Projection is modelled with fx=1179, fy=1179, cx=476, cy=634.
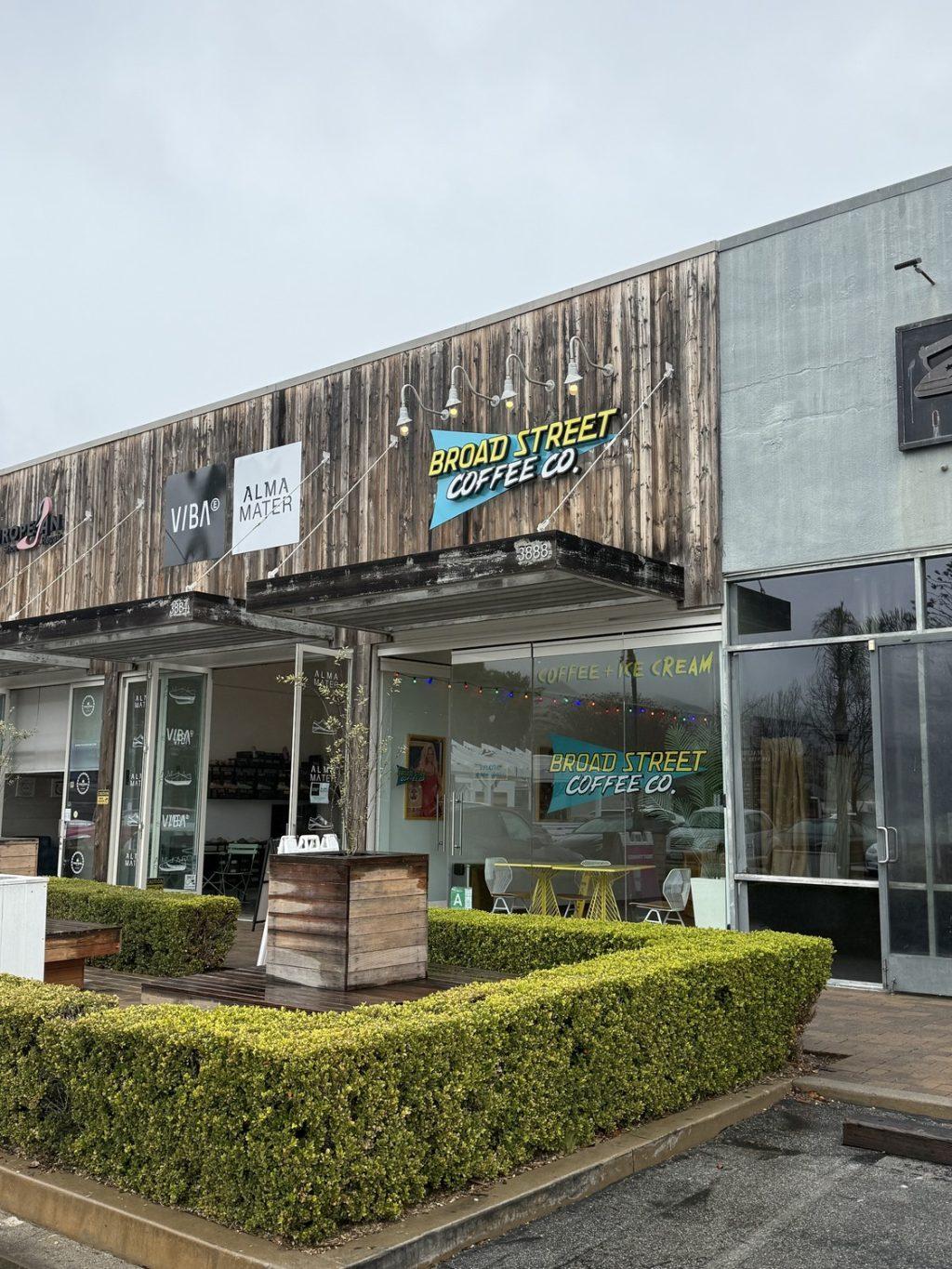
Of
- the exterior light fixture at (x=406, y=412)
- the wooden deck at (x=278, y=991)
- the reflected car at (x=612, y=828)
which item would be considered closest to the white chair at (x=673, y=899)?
→ the reflected car at (x=612, y=828)

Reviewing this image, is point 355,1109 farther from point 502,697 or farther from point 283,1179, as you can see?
point 502,697

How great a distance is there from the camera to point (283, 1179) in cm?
364

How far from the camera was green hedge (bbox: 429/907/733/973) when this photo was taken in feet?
22.5

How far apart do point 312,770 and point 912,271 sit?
26.7ft

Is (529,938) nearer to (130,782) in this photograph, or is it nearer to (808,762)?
(808,762)

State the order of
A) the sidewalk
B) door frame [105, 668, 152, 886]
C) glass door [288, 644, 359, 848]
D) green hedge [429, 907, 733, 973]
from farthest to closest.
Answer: door frame [105, 668, 152, 886]
glass door [288, 644, 359, 848]
green hedge [429, 907, 733, 973]
the sidewalk

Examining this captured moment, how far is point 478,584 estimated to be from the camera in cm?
942

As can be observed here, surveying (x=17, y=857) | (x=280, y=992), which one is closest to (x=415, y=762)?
(x=17, y=857)

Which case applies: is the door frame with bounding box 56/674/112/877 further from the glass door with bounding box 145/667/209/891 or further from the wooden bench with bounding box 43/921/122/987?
the wooden bench with bounding box 43/921/122/987

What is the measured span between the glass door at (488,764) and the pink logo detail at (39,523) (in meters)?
7.36

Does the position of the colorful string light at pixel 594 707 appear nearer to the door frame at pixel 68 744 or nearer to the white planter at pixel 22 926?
the white planter at pixel 22 926

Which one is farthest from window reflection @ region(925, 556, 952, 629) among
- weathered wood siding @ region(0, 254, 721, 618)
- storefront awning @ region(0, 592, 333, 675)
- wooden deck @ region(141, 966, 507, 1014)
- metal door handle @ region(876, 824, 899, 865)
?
storefront awning @ region(0, 592, 333, 675)

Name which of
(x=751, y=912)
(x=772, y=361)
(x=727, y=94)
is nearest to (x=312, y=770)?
(x=751, y=912)

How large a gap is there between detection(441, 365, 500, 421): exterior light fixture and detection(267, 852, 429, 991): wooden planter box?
646cm
